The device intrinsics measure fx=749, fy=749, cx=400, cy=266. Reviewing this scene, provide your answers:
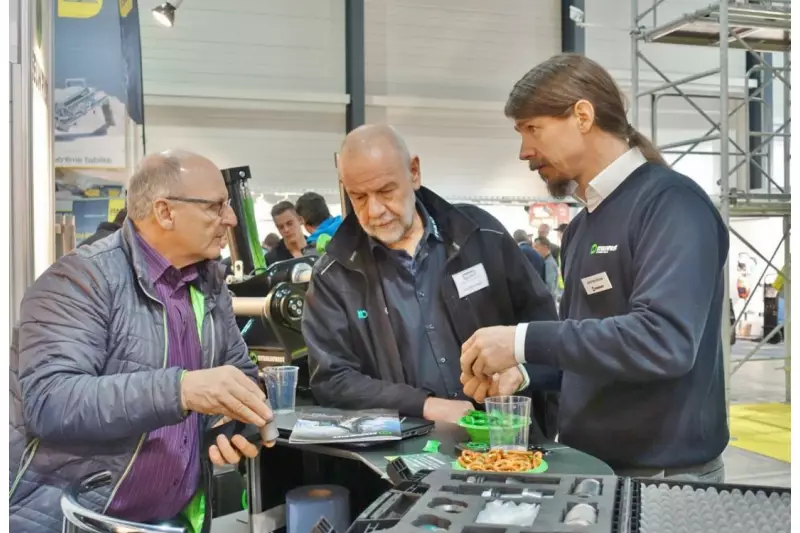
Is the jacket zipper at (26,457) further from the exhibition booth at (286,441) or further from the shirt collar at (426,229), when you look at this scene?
the shirt collar at (426,229)

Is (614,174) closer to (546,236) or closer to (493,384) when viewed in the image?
(493,384)

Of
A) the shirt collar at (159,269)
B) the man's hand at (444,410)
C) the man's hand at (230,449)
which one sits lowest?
the man's hand at (230,449)

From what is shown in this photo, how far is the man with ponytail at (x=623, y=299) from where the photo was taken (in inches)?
59.0

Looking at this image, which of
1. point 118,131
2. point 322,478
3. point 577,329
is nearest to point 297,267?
point 322,478

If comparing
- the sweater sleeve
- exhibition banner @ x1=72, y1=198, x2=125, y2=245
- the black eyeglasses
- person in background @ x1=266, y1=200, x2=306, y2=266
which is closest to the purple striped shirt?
the black eyeglasses

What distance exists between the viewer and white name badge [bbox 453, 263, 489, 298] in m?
2.17

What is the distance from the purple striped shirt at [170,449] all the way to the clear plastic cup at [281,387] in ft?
1.06

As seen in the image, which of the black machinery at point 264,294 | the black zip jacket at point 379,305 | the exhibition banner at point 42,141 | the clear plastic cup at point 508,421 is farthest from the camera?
the exhibition banner at point 42,141

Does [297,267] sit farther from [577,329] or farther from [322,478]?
[577,329]

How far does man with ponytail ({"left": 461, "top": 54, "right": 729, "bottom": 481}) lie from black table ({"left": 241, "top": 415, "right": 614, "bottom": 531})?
0.14m

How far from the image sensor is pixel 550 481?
1.16 metres

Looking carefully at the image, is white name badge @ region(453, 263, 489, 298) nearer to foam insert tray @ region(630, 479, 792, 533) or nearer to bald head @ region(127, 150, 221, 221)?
bald head @ region(127, 150, 221, 221)

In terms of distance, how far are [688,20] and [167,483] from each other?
594cm

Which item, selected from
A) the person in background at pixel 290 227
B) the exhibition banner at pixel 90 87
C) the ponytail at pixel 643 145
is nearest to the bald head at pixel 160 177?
the ponytail at pixel 643 145
